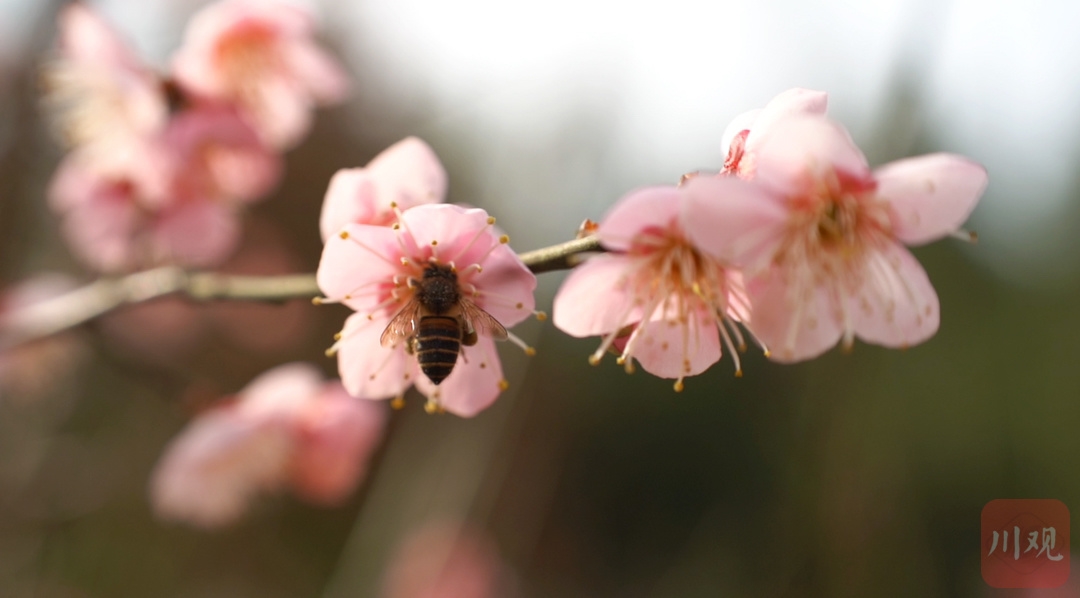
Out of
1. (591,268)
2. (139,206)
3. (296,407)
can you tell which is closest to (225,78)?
(139,206)

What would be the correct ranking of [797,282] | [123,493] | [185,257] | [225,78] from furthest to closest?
1. [123,493]
2. [185,257]
3. [225,78]
4. [797,282]

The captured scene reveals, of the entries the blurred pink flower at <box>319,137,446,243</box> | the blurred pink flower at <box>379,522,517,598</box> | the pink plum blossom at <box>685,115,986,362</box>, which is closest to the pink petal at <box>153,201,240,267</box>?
the blurred pink flower at <box>319,137,446,243</box>

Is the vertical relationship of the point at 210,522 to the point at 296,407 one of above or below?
below

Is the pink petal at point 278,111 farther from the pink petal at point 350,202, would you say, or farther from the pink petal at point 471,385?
the pink petal at point 471,385

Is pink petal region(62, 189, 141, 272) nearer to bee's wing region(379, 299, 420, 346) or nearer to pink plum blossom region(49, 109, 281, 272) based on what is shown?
pink plum blossom region(49, 109, 281, 272)

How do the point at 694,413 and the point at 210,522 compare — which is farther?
the point at 694,413

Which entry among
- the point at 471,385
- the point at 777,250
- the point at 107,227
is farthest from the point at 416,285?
the point at 107,227

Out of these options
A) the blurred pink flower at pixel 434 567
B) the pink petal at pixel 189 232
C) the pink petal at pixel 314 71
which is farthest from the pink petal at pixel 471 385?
the blurred pink flower at pixel 434 567

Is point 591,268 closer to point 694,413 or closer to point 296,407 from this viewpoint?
point 296,407
